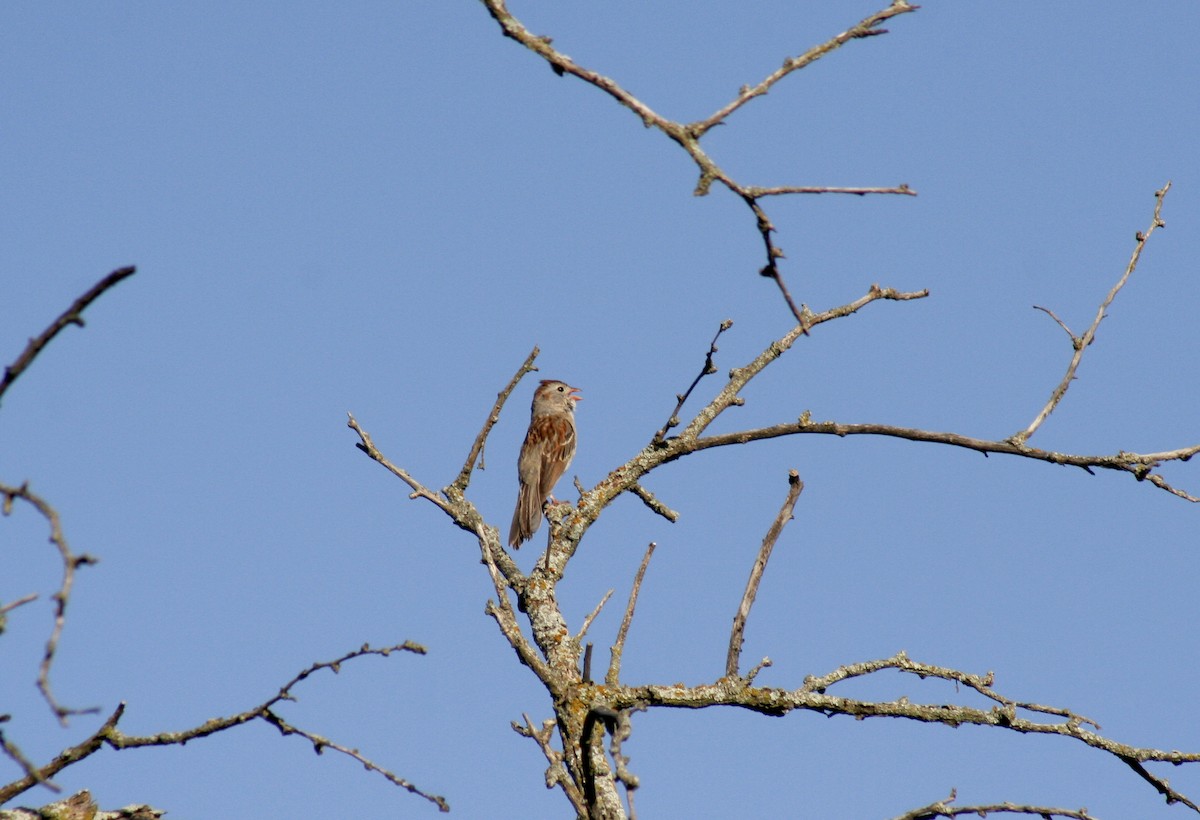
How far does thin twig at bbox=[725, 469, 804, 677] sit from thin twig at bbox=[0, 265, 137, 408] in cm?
382

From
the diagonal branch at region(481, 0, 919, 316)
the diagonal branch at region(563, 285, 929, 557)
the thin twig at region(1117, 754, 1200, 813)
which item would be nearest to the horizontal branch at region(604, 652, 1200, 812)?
the thin twig at region(1117, 754, 1200, 813)

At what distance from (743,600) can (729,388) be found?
1.42m

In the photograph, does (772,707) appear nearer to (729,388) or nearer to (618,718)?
(729,388)

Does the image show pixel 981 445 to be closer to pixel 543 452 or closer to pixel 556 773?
pixel 556 773

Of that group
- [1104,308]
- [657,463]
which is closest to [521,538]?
[657,463]

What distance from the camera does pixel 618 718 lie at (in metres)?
2.65

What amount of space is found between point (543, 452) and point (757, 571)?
6.44 meters

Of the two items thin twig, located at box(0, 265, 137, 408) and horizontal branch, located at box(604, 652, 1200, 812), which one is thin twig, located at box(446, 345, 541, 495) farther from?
thin twig, located at box(0, 265, 137, 408)

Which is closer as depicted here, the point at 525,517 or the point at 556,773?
the point at 556,773

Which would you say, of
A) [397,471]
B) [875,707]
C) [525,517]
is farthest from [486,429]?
[525,517]

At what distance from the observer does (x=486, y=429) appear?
20.8 ft

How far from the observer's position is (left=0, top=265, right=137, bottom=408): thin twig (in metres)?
1.80

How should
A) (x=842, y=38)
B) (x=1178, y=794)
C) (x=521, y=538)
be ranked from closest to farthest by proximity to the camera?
(x=842, y=38)
(x=1178, y=794)
(x=521, y=538)

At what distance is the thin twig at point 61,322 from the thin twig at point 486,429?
439 cm
